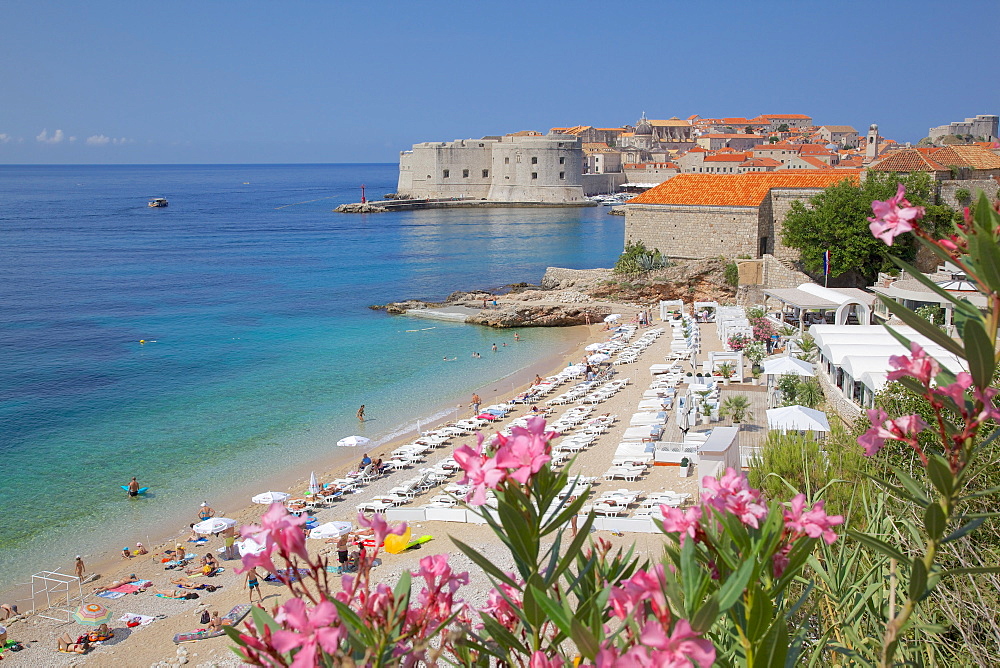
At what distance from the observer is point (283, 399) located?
18.0 metres

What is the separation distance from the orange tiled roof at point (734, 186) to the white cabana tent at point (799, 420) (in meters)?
14.4

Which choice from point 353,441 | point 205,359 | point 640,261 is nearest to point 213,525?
point 353,441

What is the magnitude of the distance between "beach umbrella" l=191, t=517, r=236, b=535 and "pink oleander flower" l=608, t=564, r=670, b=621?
10.4m

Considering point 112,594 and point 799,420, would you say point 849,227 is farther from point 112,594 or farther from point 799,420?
point 112,594

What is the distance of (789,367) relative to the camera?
12.2 meters

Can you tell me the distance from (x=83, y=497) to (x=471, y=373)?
944 cm

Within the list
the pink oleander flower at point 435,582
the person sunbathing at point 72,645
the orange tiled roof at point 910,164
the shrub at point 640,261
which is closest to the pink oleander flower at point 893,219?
the pink oleander flower at point 435,582

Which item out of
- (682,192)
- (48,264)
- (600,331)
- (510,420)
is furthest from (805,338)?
(48,264)

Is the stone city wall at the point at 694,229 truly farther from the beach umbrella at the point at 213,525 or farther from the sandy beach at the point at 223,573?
the beach umbrella at the point at 213,525

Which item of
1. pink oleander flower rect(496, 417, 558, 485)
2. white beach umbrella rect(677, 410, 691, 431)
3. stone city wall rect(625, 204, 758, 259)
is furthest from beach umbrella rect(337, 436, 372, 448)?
stone city wall rect(625, 204, 758, 259)

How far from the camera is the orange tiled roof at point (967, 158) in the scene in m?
21.2

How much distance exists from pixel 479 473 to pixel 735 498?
55 centimetres

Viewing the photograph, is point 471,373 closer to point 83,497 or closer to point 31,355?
point 83,497

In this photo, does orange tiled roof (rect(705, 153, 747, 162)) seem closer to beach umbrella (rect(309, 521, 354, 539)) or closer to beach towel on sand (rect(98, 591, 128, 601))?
beach umbrella (rect(309, 521, 354, 539))
